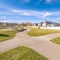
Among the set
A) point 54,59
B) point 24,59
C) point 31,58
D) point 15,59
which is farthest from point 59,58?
point 15,59

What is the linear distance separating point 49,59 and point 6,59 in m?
3.10

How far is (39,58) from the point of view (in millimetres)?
8195

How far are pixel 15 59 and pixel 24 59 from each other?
0.66 metres

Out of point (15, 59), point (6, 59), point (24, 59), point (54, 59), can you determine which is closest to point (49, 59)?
point (54, 59)

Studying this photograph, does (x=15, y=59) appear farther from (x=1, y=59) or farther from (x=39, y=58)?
(x=39, y=58)

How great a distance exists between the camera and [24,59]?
8055mm

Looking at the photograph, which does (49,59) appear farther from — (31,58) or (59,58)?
(31,58)

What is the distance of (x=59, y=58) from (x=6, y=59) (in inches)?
153

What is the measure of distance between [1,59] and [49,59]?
11.4ft

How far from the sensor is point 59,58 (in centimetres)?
809

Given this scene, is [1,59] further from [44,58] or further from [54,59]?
[54,59]

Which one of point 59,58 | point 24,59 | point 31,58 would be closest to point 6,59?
point 24,59

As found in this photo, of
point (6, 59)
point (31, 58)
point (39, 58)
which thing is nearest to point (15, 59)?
point (6, 59)

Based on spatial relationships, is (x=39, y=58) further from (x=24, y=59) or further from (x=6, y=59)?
(x=6, y=59)
